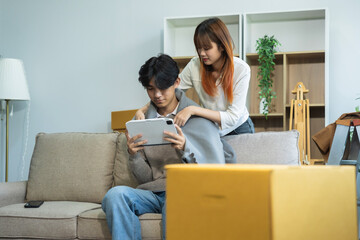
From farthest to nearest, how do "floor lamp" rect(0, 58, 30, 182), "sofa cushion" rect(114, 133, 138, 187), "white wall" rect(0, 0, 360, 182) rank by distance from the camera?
"white wall" rect(0, 0, 360, 182) → "floor lamp" rect(0, 58, 30, 182) → "sofa cushion" rect(114, 133, 138, 187)

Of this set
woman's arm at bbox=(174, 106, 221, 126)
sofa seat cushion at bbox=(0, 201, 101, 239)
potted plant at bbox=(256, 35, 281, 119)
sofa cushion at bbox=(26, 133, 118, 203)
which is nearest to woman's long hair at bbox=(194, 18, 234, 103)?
woman's arm at bbox=(174, 106, 221, 126)

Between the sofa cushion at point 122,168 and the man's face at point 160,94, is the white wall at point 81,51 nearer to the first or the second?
the sofa cushion at point 122,168

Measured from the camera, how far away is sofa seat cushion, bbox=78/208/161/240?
2379mm

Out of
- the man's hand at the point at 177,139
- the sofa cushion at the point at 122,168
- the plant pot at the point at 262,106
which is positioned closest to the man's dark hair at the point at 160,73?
the man's hand at the point at 177,139

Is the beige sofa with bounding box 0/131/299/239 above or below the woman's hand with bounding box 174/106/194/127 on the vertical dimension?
below

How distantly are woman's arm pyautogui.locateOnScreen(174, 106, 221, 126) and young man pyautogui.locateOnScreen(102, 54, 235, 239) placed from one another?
0.03m

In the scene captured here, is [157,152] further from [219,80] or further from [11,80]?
[11,80]

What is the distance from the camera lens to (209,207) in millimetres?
1220

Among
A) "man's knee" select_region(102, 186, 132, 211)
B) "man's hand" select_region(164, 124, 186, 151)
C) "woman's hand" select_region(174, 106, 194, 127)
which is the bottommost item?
"man's knee" select_region(102, 186, 132, 211)

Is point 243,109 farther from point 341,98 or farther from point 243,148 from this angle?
point 341,98

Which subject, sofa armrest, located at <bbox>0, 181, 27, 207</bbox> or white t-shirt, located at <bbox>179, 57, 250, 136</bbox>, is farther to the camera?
sofa armrest, located at <bbox>0, 181, 27, 207</bbox>

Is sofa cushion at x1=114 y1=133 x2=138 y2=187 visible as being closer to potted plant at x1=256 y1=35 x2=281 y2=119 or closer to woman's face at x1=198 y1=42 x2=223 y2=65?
woman's face at x1=198 y1=42 x2=223 y2=65

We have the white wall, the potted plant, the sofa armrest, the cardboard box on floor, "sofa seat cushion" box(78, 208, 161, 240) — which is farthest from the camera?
the white wall

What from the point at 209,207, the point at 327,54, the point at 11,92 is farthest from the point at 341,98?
the point at 209,207
